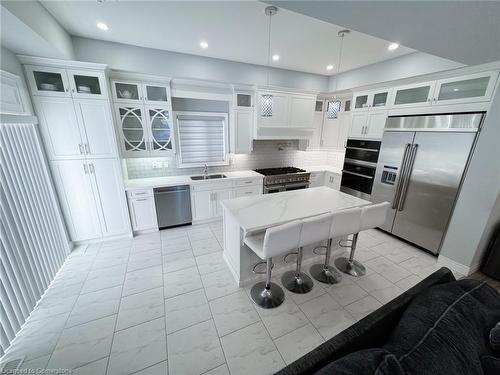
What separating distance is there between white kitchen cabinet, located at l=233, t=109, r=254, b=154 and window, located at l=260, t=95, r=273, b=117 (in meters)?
0.24

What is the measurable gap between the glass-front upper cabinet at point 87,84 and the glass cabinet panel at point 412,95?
4.52 metres

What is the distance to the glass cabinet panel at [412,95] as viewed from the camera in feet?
9.74

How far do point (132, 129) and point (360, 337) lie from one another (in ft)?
12.4

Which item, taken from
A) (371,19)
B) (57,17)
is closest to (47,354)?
(57,17)

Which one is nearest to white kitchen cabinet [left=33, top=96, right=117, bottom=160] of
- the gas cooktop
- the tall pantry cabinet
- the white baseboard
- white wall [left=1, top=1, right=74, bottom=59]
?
the tall pantry cabinet

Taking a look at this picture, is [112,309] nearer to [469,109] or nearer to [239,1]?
[239,1]

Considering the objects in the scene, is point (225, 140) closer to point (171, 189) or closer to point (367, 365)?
point (171, 189)

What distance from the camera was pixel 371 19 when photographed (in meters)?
1.49

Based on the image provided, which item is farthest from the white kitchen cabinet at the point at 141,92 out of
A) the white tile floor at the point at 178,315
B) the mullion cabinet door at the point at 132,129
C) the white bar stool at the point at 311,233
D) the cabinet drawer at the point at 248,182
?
the white bar stool at the point at 311,233

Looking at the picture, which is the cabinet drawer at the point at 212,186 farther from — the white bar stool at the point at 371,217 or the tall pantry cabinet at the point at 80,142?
the white bar stool at the point at 371,217

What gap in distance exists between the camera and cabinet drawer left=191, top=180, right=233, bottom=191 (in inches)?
143

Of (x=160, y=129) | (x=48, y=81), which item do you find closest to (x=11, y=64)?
(x=48, y=81)

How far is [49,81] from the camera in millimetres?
2512

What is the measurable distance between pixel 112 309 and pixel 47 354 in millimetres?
497
